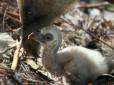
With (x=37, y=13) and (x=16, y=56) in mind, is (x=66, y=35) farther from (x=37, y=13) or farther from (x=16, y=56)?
(x=16, y=56)

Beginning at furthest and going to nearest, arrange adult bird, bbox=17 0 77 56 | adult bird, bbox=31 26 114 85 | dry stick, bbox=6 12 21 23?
dry stick, bbox=6 12 21 23 < adult bird, bbox=17 0 77 56 < adult bird, bbox=31 26 114 85

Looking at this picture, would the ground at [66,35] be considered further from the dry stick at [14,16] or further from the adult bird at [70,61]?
the adult bird at [70,61]

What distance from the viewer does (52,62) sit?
434 cm

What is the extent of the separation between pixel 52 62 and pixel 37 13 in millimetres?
578

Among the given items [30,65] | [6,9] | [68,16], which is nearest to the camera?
[30,65]

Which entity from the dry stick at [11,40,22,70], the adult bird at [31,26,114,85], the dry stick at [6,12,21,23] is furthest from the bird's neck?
the dry stick at [6,12,21,23]

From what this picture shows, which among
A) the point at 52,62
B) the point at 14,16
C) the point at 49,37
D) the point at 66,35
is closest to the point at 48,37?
the point at 49,37

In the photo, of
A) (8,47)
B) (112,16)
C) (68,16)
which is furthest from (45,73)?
(112,16)

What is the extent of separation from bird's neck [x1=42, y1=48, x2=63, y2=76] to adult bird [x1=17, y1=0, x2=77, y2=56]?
0.34m

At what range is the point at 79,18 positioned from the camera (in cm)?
672

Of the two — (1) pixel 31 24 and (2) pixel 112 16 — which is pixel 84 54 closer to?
(1) pixel 31 24

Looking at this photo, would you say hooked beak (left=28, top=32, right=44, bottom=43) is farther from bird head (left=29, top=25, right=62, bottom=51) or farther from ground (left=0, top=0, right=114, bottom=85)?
ground (left=0, top=0, right=114, bottom=85)

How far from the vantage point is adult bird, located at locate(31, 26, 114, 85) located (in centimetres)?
427

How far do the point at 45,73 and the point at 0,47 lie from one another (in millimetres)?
505
